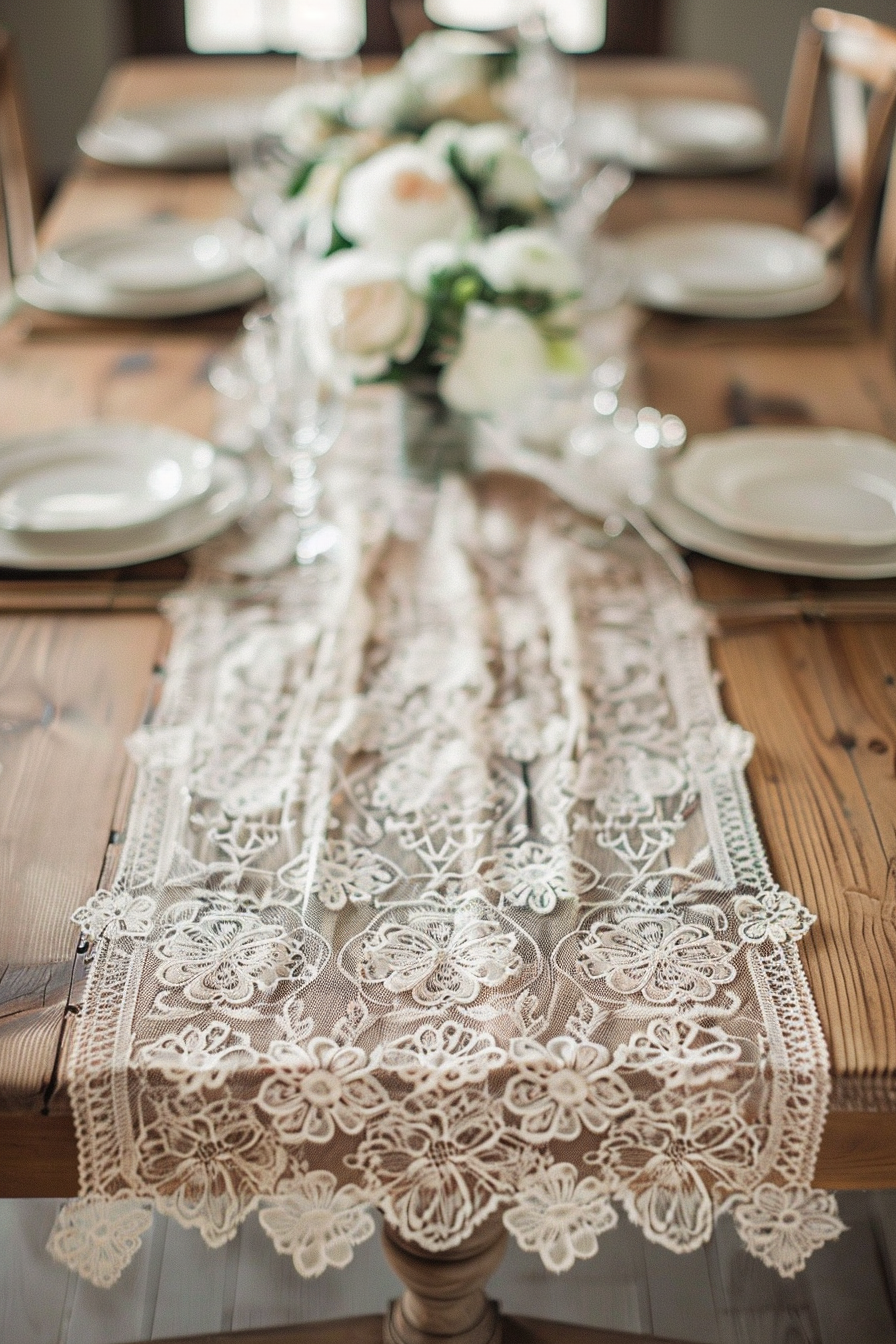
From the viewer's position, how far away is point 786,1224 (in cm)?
72

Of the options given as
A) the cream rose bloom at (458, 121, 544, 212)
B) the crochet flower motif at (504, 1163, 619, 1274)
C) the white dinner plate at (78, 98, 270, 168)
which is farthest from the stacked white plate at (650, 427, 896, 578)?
the white dinner plate at (78, 98, 270, 168)

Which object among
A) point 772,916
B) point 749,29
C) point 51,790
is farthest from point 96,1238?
point 749,29

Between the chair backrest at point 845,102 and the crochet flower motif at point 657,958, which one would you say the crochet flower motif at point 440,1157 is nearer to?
the crochet flower motif at point 657,958

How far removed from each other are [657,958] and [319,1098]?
0.20 meters

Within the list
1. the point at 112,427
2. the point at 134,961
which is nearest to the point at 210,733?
the point at 134,961

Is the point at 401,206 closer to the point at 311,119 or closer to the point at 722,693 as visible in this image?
the point at 311,119

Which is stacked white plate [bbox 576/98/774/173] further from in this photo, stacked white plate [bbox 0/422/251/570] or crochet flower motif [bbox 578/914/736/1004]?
crochet flower motif [bbox 578/914/736/1004]

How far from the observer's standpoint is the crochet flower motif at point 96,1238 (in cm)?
71

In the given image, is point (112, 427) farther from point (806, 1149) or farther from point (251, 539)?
point (806, 1149)

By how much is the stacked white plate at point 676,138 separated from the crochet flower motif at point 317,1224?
71.9 inches

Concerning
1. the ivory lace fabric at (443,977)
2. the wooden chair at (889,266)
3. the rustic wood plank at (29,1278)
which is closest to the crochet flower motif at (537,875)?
the ivory lace fabric at (443,977)

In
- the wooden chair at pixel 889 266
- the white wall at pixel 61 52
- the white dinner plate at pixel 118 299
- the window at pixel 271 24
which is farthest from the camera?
the white wall at pixel 61 52

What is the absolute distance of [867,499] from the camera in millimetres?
1216

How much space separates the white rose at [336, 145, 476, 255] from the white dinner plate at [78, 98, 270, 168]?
0.82 meters
